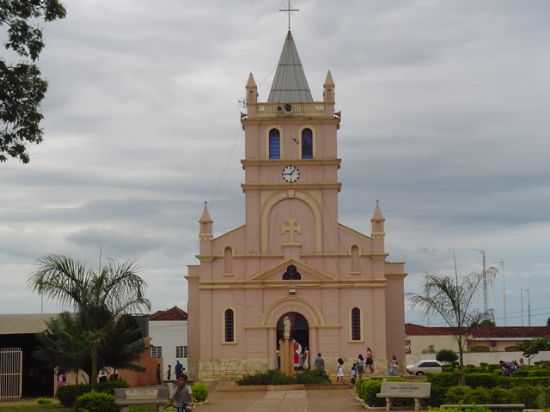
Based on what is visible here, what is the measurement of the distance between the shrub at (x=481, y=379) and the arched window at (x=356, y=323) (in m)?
19.6

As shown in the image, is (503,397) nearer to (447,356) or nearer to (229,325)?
(229,325)

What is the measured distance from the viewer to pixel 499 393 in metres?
34.5

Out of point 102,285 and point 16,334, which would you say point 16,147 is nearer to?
point 102,285

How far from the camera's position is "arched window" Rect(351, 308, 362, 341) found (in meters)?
62.7

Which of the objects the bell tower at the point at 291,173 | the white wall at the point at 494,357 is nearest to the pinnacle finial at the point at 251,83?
the bell tower at the point at 291,173

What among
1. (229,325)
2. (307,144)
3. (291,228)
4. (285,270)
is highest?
(307,144)

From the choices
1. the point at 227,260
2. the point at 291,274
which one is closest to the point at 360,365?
the point at 291,274

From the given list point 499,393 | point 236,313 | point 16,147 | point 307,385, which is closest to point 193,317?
point 236,313

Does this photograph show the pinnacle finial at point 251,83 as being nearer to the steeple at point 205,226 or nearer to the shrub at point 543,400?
the steeple at point 205,226

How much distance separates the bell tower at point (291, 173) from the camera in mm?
63625

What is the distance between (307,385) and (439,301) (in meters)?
9.89

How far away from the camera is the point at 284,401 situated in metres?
42.3

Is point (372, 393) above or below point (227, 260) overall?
below

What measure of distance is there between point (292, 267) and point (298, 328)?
3571 millimetres
